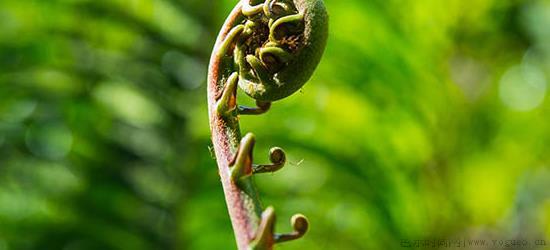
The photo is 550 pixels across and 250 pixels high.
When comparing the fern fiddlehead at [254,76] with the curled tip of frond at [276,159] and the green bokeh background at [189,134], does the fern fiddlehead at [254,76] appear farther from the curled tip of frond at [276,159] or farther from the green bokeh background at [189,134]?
the green bokeh background at [189,134]

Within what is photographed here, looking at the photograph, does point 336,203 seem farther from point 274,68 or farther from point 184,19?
point 274,68

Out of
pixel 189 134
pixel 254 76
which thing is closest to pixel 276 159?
pixel 254 76

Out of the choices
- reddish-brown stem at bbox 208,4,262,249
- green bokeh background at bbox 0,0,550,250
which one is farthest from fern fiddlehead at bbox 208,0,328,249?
green bokeh background at bbox 0,0,550,250

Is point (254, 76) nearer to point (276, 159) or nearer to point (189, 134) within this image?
point (276, 159)

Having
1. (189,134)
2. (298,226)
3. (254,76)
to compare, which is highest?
(189,134)

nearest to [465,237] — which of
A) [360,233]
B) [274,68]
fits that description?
[360,233]

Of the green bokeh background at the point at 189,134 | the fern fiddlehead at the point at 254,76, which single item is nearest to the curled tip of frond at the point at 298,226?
the fern fiddlehead at the point at 254,76
